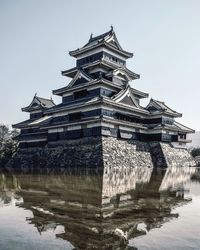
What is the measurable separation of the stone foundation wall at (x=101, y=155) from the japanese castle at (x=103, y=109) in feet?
3.88

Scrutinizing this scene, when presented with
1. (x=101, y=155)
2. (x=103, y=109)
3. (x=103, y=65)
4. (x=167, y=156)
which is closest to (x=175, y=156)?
(x=167, y=156)

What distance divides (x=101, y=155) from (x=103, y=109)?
6.26 metres

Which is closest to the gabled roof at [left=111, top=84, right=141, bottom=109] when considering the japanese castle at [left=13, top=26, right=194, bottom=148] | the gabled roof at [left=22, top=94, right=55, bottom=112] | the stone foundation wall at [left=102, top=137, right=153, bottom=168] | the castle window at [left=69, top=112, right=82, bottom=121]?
the japanese castle at [left=13, top=26, right=194, bottom=148]

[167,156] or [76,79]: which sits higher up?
[76,79]

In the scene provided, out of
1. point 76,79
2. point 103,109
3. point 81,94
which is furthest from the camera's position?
point 76,79

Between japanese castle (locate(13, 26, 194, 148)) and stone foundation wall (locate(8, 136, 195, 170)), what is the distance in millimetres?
1182

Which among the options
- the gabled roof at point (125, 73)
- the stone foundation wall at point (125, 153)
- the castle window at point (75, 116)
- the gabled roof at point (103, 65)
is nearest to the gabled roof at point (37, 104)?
the gabled roof at point (103, 65)

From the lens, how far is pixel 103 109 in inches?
1196

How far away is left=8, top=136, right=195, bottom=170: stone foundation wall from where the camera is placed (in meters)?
27.3

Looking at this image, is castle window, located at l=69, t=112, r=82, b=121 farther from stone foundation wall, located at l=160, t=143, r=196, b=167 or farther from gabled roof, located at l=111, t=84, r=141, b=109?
stone foundation wall, located at l=160, t=143, r=196, b=167

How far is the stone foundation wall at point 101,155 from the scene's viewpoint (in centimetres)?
2727

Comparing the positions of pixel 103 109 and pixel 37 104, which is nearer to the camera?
pixel 103 109

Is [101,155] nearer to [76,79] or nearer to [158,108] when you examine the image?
[76,79]

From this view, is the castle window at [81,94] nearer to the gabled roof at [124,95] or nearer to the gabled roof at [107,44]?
the gabled roof at [124,95]
